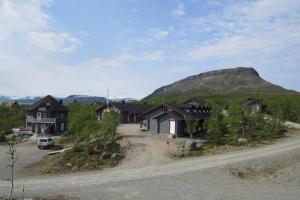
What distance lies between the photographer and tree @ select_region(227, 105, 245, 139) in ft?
177

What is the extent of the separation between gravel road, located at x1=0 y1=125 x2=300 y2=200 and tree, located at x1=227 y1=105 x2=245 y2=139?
616 inches

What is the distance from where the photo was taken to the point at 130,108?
7994cm

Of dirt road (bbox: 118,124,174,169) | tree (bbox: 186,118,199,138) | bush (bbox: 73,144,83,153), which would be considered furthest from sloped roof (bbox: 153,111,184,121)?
bush (bbox: 73,144,83,153)

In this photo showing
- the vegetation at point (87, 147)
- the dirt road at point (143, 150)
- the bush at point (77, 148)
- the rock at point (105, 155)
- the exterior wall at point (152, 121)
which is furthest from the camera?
the exterior wall at point (152, 121)

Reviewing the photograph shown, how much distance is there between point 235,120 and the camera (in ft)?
177

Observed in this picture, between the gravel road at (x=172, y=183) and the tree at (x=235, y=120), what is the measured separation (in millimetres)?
15638

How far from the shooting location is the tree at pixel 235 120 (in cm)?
5394

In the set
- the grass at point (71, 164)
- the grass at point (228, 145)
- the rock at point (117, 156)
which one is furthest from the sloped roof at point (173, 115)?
the grass at point (71, 164)

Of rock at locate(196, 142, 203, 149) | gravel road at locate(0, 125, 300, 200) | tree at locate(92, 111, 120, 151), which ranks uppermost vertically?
tree at locate(92, 111, 120, 151)

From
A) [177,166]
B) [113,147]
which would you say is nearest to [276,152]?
[177,166]

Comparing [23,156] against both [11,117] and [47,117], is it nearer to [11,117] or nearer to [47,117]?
[47,117]

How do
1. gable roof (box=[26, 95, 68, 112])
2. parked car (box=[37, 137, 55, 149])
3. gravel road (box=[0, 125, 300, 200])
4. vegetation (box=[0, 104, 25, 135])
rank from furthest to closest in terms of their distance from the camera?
vegetation (box=[0, 104, 25, 135])
gable roof (box=[26, 95, 68, 112])
parked car (box=[37, 137, 55, 149])
gravel road (box=[0, 125, 300, 200])

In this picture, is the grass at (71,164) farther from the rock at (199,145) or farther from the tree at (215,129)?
the tree at (215,129)

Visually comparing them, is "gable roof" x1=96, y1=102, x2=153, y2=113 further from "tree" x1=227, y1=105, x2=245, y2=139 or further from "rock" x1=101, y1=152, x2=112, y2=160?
"rock" x1=101, y1=152, x2=112, y2=160
